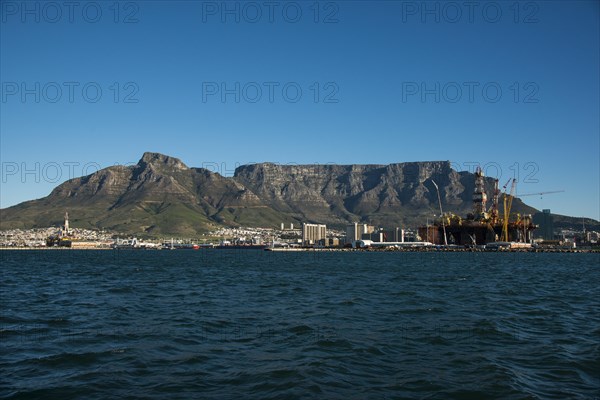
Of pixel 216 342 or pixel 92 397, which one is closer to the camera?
pixel 92 397

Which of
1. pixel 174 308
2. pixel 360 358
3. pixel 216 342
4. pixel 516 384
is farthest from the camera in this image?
pixel 174 308

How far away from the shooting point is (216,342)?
2425 cm

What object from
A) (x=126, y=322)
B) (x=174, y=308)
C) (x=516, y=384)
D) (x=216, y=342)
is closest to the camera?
(x=516, y=384)

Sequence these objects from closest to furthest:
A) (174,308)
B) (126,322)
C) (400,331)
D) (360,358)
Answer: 1. (360,358)
2. (400,331)
3. (126,322)
4. (174,308)

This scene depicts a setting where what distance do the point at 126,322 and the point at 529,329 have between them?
73.3 feet

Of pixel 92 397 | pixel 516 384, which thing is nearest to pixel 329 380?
pixel 516 384

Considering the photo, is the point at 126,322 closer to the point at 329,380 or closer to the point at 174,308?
the point at 174,308

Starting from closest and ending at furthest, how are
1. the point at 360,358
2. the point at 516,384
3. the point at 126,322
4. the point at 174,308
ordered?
the point at 516,384
the point at 360,358
the point at 126,322
the point at 174,308

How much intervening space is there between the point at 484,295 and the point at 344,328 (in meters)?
22.8

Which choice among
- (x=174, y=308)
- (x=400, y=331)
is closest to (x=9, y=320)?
(x=174, y=308)

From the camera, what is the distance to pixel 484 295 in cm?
4600

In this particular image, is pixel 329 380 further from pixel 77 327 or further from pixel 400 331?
pixel 77 327

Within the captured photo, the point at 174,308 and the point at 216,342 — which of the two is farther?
the point at 174,308

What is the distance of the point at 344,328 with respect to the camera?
27.9m
